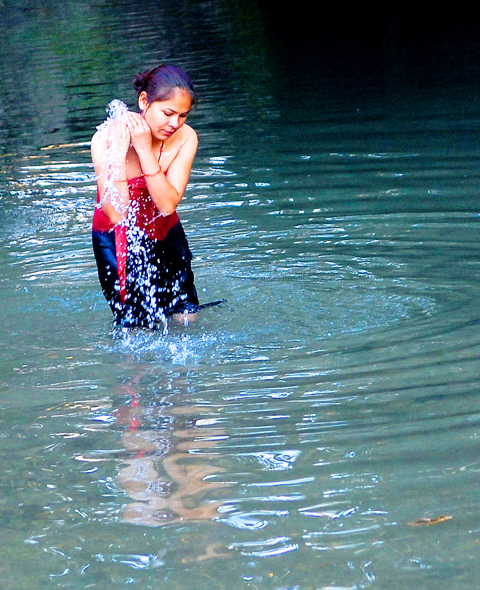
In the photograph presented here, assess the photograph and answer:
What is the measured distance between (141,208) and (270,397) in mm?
1357

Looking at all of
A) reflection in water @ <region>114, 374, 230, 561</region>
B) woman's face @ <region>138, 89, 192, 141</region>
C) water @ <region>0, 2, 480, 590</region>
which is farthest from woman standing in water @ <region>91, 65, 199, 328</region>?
reflection in water @ <region>114, 374, 230, 561</region>

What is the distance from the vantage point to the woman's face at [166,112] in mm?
4387

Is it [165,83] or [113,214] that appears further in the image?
[113,214]

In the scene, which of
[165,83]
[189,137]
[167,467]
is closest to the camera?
[167,467]

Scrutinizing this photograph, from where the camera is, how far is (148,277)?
4.97 meters

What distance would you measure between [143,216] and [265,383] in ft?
3.99

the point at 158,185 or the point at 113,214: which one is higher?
the point at 158,185

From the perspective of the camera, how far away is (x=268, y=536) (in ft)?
9.74

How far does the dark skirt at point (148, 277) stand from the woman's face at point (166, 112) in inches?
23.5

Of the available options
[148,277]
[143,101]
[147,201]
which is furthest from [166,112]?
[148,277]

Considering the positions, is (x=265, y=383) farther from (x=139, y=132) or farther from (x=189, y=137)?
(x=189, y=137)

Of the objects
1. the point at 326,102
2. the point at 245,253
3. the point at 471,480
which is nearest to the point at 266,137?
the point at 326,102

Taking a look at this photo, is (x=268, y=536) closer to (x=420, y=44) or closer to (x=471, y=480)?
(x=471, y=480)

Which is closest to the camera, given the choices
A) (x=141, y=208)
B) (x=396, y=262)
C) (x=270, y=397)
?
(x=270, y=397)
